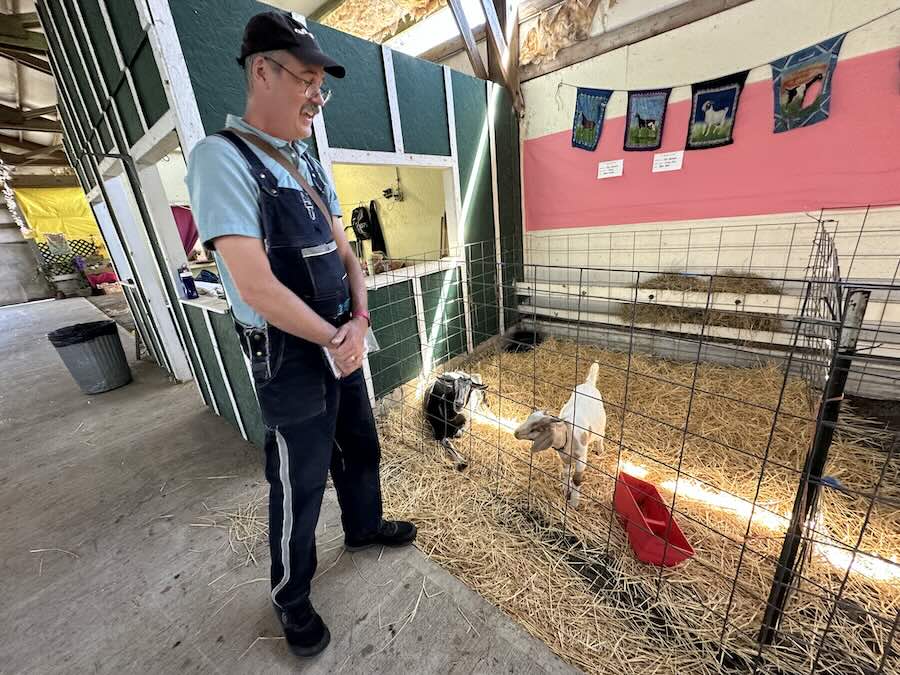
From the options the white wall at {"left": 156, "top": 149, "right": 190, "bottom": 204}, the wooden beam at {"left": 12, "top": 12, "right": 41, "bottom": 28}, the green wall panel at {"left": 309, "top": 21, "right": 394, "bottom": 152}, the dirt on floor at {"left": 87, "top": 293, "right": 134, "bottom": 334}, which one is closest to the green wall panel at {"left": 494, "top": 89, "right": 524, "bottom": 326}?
the green wall panel at {"left": 309, "top": 21, "right": 394, "bottom": 152}

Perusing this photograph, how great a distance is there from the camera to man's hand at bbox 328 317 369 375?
3.36 ft

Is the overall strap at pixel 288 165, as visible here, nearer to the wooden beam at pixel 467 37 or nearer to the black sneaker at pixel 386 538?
the black sneaker at pixel 386 538

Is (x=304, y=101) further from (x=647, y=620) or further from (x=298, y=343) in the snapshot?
(x=647, y=620)

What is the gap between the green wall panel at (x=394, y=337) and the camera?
247 cm

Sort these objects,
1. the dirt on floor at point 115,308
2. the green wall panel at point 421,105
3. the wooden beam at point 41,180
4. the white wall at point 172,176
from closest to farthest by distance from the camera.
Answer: the green wall panel at point 421,105
the white wall at point 172,176
the dirt on floor at point 115,308
the wooden beam at point 41,180

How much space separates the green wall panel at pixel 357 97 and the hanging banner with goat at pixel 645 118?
1.95m

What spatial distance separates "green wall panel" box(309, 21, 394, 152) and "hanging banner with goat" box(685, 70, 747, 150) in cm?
224

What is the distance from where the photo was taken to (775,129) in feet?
8.03

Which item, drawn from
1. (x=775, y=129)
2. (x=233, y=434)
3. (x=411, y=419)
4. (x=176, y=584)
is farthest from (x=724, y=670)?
(x=775, y=129)

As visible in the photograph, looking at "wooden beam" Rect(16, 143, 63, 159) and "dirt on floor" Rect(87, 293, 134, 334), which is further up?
"wooden beam" Rect(16, 143, 63, 159)

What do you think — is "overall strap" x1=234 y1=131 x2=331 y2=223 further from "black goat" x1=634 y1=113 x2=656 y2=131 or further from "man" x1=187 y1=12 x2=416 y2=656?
"black goat" x1=634 y1=113 x2=656 y2=131

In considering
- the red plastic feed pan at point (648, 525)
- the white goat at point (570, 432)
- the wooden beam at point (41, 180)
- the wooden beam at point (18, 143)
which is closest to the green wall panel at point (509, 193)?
the white goat at point (570, 432)

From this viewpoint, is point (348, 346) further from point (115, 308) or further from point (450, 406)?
point (115, 308)

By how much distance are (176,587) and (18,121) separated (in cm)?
866
